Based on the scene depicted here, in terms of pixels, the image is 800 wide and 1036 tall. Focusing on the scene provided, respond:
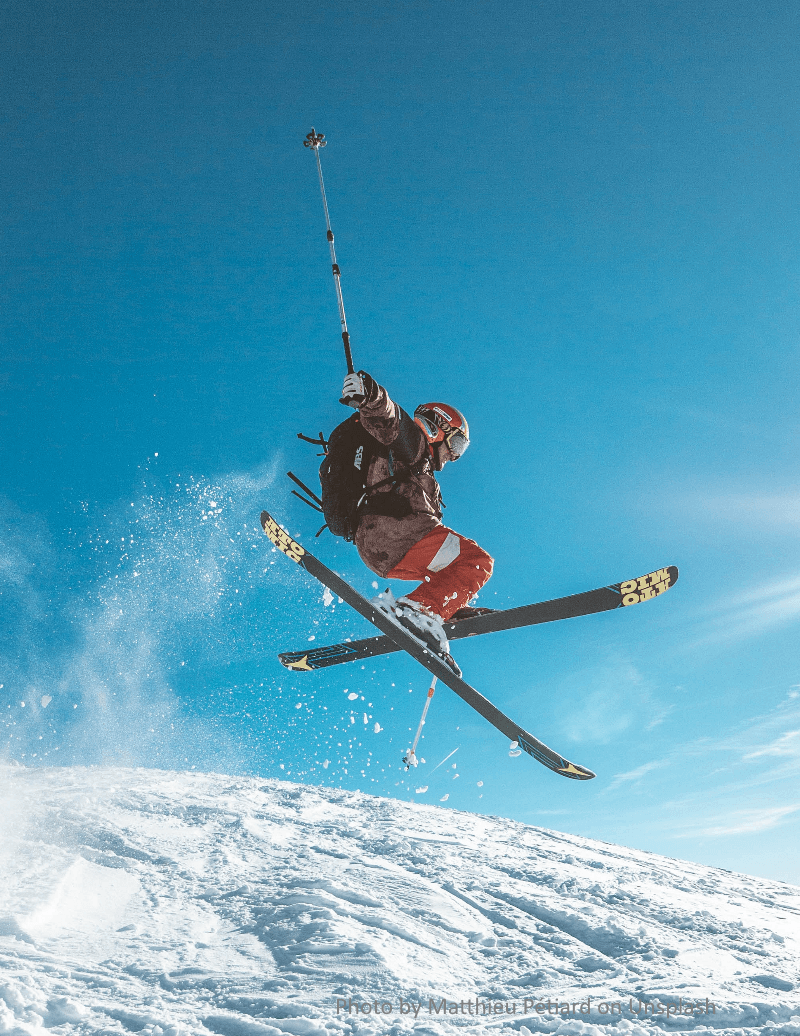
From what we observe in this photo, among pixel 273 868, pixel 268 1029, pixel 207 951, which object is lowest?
pixel 268 1029

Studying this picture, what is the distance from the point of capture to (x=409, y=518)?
531 cm

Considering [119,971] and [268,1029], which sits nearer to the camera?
[268,1029]

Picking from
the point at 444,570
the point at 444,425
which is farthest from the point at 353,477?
the point at 444,570

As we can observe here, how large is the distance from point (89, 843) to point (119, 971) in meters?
4.34

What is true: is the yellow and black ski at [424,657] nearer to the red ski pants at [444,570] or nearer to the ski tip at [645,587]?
the red ski pants at [444,570]

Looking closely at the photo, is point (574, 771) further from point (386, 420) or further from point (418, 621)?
point (386, 420)

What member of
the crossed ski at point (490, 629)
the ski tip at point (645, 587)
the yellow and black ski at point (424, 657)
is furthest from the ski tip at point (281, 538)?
the ski tip at point (645, 587)

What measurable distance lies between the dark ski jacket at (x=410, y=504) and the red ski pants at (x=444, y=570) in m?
0.09

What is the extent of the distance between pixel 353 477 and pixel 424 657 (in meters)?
1.76

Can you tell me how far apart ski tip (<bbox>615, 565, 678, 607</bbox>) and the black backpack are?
7.76 ft

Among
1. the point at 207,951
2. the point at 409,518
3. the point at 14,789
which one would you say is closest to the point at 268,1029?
the point at 207,951

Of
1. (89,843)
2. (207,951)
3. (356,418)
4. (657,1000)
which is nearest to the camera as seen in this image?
(356,418)

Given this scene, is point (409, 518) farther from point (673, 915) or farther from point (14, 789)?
point (14, 789)

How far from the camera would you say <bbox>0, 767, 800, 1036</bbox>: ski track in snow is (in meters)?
6.26
